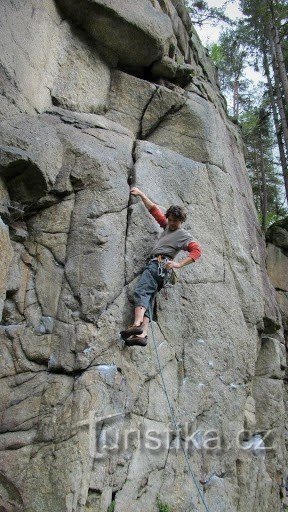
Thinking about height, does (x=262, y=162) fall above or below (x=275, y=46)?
below

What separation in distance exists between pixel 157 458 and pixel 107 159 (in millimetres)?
4696

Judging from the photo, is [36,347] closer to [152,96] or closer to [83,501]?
[83,501]

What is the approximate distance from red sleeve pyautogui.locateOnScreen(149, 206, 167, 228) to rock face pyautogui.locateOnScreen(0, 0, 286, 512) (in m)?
0.25

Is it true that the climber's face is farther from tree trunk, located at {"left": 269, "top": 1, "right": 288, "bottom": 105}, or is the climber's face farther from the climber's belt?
tree trunk, located at {"left": 269, "top": 1, "right": 288, "bottom": 105}

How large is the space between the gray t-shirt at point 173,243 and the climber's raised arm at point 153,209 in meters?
0.44

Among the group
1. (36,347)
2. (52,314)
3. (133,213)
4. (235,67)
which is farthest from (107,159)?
(235,67)

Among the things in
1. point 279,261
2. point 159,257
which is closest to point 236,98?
point 279,261

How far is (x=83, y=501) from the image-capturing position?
562 cm

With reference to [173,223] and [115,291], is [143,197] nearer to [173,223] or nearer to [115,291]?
[173,223]

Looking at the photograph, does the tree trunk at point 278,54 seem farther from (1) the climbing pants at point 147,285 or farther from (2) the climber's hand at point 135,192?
(1) the climbing pants at point 147,285

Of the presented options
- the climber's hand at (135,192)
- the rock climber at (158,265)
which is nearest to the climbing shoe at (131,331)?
the rock climber at (158,265)

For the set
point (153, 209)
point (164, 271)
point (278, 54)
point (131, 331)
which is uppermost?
point (278, 54)

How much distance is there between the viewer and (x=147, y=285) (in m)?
6.97

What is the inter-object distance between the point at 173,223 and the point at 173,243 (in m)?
0.36
